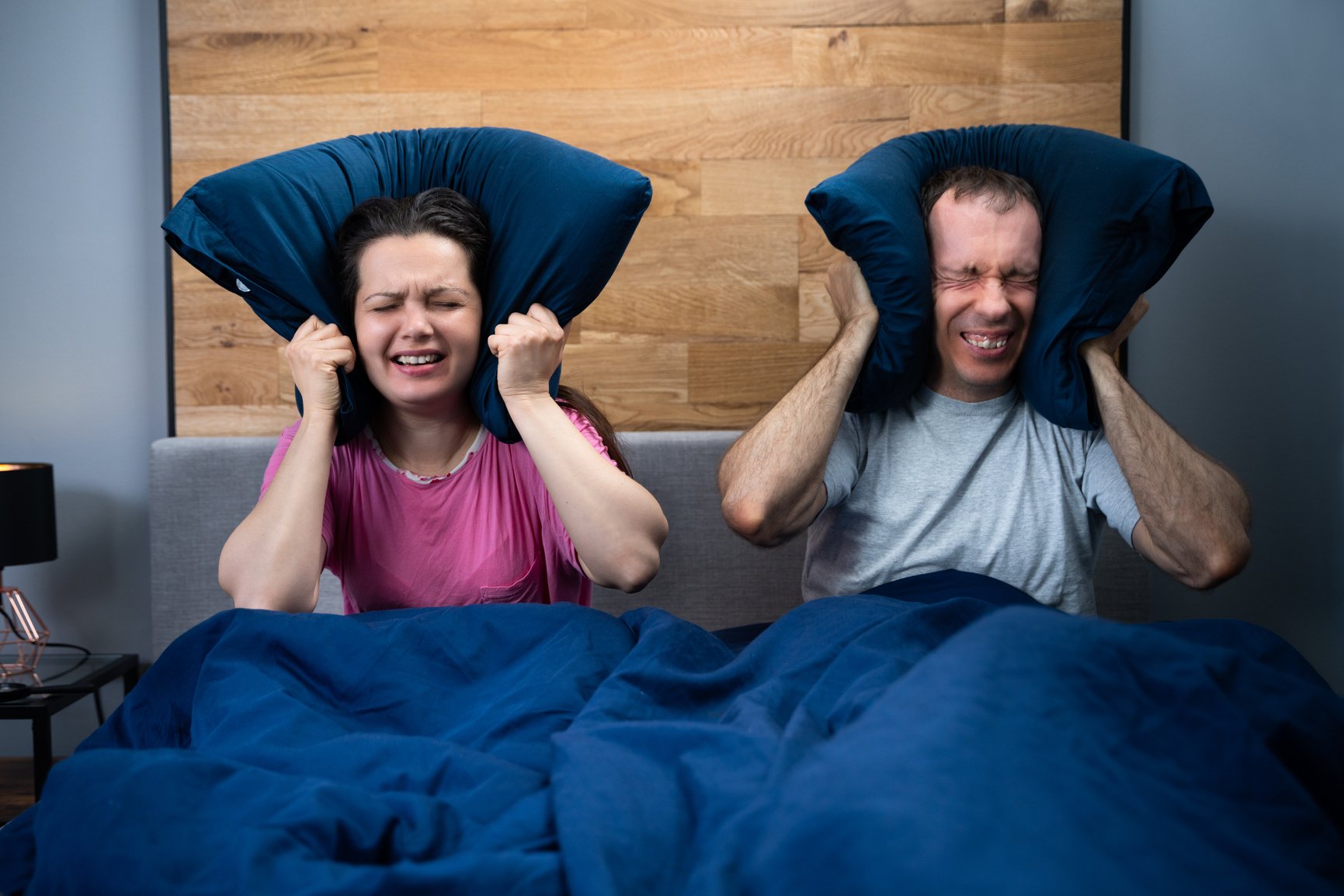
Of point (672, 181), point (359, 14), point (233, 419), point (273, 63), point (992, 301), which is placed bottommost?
point (233, 419)

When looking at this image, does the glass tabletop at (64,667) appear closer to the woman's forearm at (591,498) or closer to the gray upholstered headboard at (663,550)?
the gray upholstered headboard at (663,550)

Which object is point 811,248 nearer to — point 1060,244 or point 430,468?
point 1060,244

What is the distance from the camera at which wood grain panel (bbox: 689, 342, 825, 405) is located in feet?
7.23

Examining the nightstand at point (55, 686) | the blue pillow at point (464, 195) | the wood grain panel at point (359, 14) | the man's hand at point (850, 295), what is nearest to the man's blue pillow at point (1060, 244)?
the man's hand at point (850, 295)

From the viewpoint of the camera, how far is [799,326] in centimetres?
221

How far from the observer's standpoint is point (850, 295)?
1544 millimetres

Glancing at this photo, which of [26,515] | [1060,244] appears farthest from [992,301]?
[26,515]

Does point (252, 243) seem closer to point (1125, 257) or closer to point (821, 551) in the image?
point (821, 551)

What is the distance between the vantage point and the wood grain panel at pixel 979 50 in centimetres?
214

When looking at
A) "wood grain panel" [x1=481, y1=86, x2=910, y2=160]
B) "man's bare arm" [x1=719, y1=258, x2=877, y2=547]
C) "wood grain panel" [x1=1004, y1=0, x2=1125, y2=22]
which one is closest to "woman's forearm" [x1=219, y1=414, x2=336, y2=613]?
"man's bare arm" [x1=719, y1=258, x2=877, y2=547]

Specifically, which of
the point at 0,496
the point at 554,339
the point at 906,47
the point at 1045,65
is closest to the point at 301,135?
the point at 0,496

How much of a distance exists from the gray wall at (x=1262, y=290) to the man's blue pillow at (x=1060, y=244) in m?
0.68

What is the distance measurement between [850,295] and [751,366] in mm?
674

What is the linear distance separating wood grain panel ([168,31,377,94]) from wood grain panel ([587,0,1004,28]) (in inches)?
19.6
